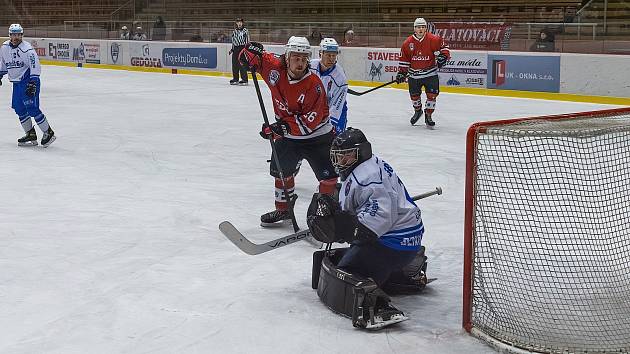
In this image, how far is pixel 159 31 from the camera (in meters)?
18.9

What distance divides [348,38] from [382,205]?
12.6 metres

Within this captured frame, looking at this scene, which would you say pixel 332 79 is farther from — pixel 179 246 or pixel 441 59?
pixel 441 59

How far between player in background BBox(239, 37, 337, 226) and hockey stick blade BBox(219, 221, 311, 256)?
0.51m

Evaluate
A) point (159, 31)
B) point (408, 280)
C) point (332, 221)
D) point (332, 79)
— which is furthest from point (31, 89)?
point (159, 31)

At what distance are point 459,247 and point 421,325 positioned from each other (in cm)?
138

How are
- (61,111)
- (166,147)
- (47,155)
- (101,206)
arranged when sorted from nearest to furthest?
(101,206)
(47,155)
(166,147)
(61,111)

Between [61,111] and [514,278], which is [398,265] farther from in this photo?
[61,111]

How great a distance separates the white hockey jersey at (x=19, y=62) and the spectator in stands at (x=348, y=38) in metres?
8.11

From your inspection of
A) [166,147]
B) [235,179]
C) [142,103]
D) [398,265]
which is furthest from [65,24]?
[398,265]

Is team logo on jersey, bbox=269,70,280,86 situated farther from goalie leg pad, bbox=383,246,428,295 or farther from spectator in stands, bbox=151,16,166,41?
spectator in stands, bbox=151,16,166,41

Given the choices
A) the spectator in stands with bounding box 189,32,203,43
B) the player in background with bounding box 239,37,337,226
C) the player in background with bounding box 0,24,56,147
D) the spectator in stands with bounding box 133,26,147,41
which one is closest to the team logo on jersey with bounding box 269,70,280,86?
the player in background with bounding box 239,37,337,226

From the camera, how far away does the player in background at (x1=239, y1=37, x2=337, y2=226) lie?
514 cm

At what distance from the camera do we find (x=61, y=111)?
11.6 metres

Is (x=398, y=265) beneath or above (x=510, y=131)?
beneath
